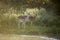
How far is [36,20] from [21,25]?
28cm

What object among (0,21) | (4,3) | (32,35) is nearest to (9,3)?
(4,3)

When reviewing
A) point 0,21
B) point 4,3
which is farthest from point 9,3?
point 0,21

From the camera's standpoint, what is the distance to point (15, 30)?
412 centimetres

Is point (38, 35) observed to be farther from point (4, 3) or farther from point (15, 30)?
point (4, 3)

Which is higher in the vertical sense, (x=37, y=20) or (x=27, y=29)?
(x=37, y=20)

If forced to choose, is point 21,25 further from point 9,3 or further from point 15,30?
point 9,3

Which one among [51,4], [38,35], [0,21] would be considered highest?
[51,4]

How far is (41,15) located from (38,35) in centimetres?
35

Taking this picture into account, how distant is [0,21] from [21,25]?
37 cm

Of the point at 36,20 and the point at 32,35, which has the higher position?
the point at 36,20

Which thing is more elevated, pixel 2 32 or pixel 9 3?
pixel 9 3

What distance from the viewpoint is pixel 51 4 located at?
163 inches

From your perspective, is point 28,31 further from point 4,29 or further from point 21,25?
point 4,29

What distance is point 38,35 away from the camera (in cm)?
410
